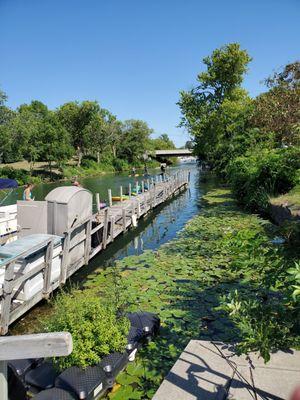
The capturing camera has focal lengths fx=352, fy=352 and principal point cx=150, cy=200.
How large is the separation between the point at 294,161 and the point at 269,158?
6.42 ft

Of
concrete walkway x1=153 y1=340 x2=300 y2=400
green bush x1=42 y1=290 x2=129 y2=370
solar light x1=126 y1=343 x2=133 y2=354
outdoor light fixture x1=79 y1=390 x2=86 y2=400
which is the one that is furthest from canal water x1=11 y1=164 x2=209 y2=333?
concrete walkway x1=153 y1=340 x2=300 y2=400

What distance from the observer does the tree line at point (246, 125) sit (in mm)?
18344

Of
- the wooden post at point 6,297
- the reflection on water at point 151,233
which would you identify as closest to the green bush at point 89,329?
the wooden post at point 6,297

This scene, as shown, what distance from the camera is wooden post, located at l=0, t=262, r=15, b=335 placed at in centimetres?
705

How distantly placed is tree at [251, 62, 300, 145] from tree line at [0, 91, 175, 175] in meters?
33.5

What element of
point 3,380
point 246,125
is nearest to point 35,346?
point 3,380

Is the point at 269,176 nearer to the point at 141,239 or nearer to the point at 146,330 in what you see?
the point at 141,239

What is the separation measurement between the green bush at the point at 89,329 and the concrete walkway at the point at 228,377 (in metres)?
1.25

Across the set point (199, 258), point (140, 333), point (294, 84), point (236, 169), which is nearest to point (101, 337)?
point (140, 333)

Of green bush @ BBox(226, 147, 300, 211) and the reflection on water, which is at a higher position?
green bush @ BBox(226, 147, 300, 211)

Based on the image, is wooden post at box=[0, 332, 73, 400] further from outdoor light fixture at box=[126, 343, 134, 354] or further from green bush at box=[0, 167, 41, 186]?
green bush at box=[0, 167, 41, 186]

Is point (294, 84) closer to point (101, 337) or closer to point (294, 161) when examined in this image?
point (294, 161)

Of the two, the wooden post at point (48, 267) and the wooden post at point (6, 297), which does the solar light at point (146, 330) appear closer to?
the wooden post at point (6, 297)

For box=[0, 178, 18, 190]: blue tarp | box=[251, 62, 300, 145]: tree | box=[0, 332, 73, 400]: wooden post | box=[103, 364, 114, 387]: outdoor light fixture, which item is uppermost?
box=[251, 62, 300, 145]: tree
